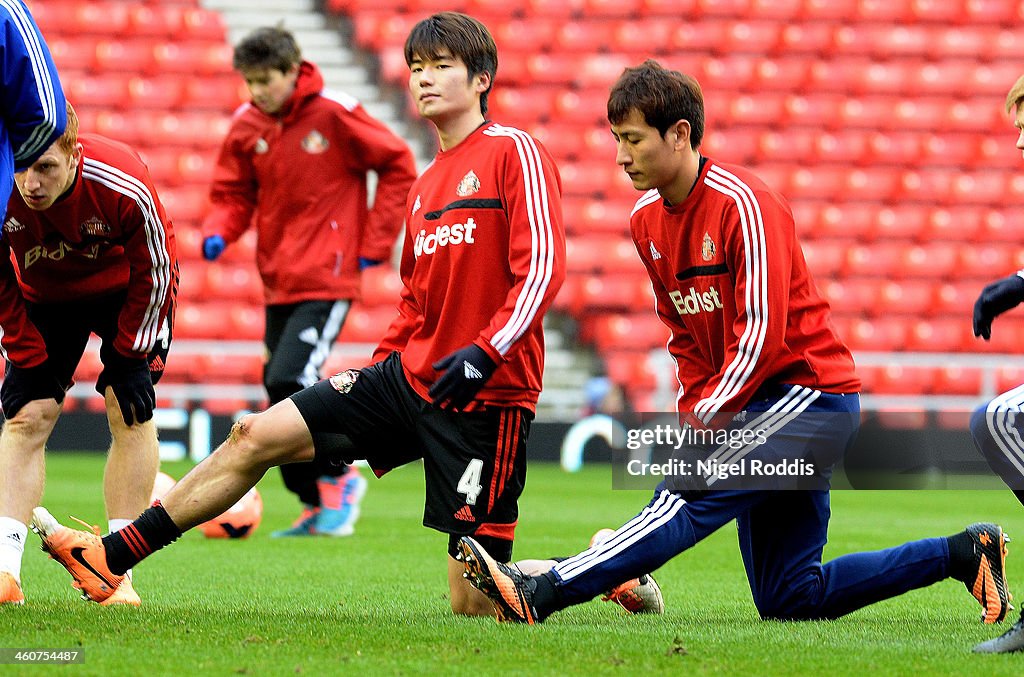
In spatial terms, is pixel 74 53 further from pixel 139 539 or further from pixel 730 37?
pixel 139 539

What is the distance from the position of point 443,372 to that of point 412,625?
730 mm

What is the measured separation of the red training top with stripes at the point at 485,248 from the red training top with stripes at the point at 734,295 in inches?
15.0

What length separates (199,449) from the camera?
38.3ft

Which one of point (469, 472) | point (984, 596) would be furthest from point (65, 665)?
point (984, 596)

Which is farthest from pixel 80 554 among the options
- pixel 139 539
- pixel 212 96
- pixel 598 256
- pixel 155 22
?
pixel 155 22

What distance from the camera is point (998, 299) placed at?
3.67 meters

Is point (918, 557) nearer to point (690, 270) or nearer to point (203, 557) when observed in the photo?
point (690, 270)

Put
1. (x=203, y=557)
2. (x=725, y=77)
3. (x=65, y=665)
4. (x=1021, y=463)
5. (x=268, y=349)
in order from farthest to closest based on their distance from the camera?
(x=725, y=77) → (x=268, y=349) → (x=203, y=557) → (x=1021, y=463) → (x=65, y=665)

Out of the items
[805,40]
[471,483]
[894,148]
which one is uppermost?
[805,40]

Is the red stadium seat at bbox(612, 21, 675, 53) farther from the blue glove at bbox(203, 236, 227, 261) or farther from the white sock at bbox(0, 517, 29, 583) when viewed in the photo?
the white sock at bbox(0, 517, 29, 583)

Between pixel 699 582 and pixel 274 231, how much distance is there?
10.3ft

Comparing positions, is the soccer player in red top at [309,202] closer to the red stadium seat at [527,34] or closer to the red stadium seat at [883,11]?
the red stadium seat at [527,34]

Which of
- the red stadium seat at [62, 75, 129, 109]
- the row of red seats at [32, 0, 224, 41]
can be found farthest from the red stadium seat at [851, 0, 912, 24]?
the red stadium seat at [62, 75, 129, 109]

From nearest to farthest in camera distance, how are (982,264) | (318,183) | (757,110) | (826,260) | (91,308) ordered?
(91,308) → (318,183) → (826,260) → (982,264) → (757,110)
